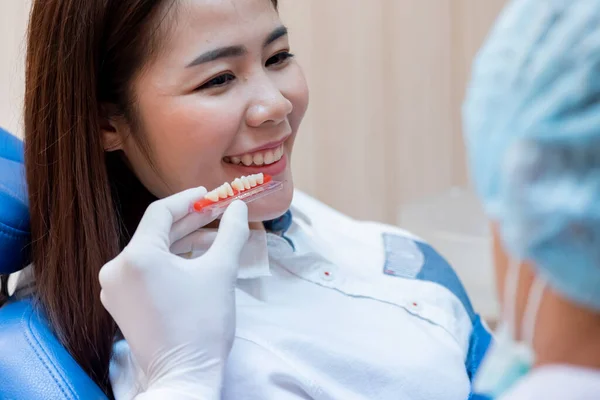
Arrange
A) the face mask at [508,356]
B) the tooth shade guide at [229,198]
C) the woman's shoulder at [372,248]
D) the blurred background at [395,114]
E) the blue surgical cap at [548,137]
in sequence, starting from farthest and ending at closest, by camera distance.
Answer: the blurred background at [395,114], the woman's shoulder at [372,248], the tooth shade guide at [229,198], the face mask at [508,356], the blue surgical cap at [548,137]

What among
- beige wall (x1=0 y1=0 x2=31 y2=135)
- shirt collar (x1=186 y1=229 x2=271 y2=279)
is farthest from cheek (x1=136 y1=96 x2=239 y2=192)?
beige wall (x1=0 y1=0 x2=31 y2=135)

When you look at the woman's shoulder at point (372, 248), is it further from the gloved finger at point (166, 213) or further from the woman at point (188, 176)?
the gloved finger at point (166, 213)

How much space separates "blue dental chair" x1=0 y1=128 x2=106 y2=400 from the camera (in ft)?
3.29

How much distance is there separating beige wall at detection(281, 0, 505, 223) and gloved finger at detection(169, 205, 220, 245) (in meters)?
1.24

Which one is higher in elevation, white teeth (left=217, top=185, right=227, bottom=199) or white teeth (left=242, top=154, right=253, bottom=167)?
white teeth (left=242, top=154, right=253, bottom=167)

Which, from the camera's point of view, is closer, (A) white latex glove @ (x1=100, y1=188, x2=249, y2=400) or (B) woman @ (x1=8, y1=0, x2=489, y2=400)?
(A) white latex glove @ (x1=100, y1=188, x2=249, y2=400)

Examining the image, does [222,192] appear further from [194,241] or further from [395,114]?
[395,114]

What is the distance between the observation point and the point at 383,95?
2326mm

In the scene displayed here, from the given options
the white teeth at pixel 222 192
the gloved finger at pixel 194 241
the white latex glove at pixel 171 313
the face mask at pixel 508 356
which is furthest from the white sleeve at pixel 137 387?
the face mask at pixel 508 356

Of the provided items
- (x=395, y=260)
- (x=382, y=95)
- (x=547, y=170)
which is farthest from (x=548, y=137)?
(x=382, y=95)

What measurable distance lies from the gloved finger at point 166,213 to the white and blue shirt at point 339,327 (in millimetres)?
88

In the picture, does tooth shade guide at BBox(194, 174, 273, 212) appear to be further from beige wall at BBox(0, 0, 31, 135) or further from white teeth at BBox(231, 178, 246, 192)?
beige wall at BBox(0, 0, 31, 135)

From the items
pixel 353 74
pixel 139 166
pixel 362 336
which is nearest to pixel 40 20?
pixel 139 166

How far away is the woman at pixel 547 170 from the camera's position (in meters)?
0.57
